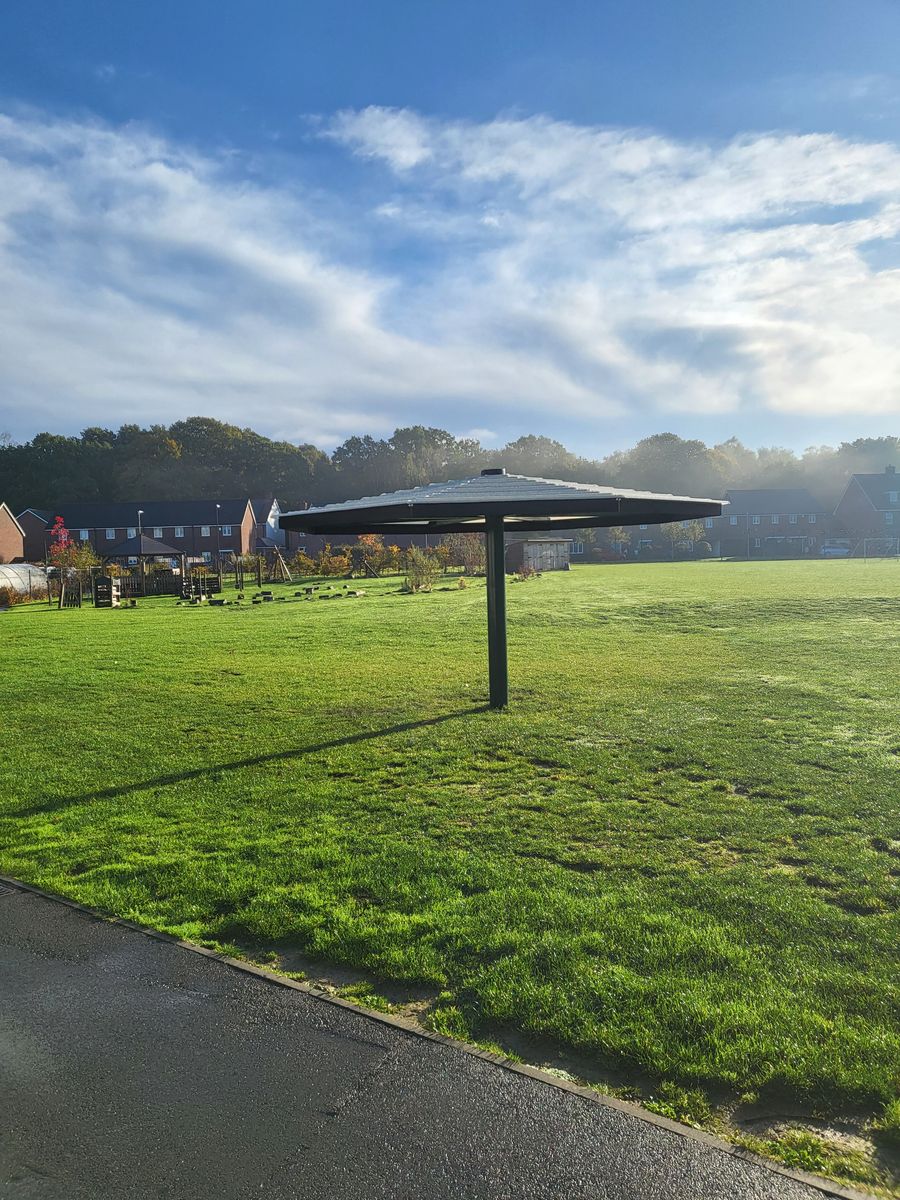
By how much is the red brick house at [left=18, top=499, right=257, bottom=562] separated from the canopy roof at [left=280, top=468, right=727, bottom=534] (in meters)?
69.8

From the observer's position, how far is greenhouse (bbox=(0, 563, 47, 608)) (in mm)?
39500

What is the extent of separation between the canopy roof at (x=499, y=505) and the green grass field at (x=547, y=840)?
2597 millimetres

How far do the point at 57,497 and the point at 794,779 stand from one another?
99362 millimetres

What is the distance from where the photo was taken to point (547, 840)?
608cm

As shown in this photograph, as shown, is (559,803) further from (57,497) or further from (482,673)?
(57,497)

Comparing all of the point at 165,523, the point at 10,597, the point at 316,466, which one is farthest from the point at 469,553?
the point at 316,466

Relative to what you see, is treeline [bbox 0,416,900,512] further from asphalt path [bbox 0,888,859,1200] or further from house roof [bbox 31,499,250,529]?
asphalt path [bbox 0,888,859,1200]

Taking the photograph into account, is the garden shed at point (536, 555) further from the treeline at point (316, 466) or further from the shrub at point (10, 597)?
the treeline at point (316, 466)

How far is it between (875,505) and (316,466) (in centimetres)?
7038

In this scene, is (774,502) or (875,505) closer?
(875,505)

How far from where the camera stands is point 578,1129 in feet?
10.2

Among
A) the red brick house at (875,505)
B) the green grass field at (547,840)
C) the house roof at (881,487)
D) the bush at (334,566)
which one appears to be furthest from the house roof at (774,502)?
the green grass field at (547,840)

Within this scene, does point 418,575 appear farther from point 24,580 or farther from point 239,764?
point 239,764

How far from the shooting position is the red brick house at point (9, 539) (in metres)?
59.8
